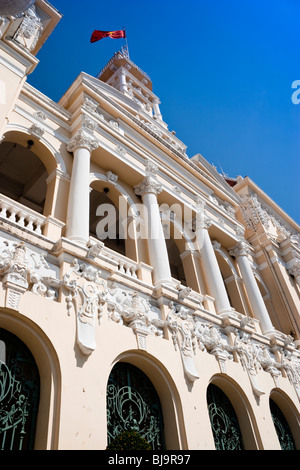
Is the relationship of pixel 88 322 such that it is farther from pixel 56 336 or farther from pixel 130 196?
pixel 130 196

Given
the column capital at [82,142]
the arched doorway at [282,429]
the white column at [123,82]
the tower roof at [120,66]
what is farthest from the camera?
the tower roof at [120,66]

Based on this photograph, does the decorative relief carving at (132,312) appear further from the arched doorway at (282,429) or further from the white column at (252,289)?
the white column at (252,289)

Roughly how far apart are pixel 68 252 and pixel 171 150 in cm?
840

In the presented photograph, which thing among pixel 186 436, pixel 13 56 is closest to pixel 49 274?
pixel 186 436

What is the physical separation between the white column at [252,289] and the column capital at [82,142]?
7792mm

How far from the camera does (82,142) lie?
35.2 feet

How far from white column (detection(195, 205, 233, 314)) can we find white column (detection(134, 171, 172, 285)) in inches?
85.5

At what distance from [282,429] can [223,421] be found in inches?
111

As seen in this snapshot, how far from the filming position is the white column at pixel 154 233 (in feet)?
33.5

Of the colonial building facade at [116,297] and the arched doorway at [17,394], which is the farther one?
the colonial building facade at [116,297]

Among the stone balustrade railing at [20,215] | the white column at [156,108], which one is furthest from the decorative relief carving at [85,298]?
the white column at [156,108]

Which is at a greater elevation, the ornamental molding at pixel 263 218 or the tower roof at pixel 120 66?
the tower roof at pixel 120 66

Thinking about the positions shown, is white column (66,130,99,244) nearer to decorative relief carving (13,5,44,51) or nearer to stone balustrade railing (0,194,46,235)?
stone balustrade railing (0,194,46,235)

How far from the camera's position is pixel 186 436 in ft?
24.6
